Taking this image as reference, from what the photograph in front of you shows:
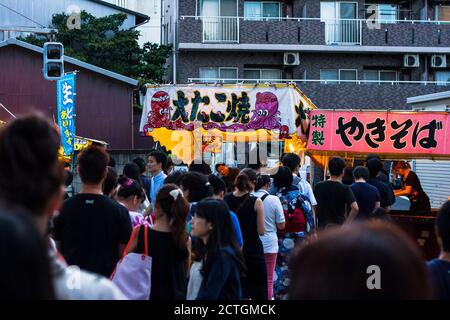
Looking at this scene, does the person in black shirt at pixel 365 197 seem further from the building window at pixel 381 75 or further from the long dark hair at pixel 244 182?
the building window at pixel 381 75

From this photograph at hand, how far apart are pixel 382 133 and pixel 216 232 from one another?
27.5 feet

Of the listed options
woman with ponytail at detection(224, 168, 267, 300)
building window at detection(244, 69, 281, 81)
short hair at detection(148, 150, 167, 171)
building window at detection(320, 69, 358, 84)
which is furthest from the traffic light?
building window at detection(320, 69, 358, 84)

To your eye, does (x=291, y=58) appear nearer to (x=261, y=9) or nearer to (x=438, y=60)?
(x=261, y=9)

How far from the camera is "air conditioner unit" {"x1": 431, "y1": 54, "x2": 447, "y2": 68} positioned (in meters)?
25.9

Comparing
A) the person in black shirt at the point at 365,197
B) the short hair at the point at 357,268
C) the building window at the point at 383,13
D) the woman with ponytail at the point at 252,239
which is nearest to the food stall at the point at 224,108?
the person in black shirt at the point at 365,197

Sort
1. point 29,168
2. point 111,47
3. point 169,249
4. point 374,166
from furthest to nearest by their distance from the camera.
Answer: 1. point 111,47
2. point 374,166
3. point 169,249
4. point 29,168

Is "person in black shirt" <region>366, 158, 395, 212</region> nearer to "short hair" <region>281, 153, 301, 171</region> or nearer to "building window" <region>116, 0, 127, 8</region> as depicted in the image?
"short hair" <region>281, 153, 301, 171</region>

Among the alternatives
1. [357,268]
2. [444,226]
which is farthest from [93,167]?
[357,268]

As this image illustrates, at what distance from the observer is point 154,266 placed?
472cm

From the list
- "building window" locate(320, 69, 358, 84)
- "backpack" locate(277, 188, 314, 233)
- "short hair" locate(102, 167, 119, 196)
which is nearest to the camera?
"short hair" locate(102, 167, 119, 196)

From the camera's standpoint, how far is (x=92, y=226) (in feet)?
16.3

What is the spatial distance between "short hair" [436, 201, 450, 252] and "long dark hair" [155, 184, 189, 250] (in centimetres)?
187

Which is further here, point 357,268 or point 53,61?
point 53,61

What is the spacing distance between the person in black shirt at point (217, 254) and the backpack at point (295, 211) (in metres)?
3.01
